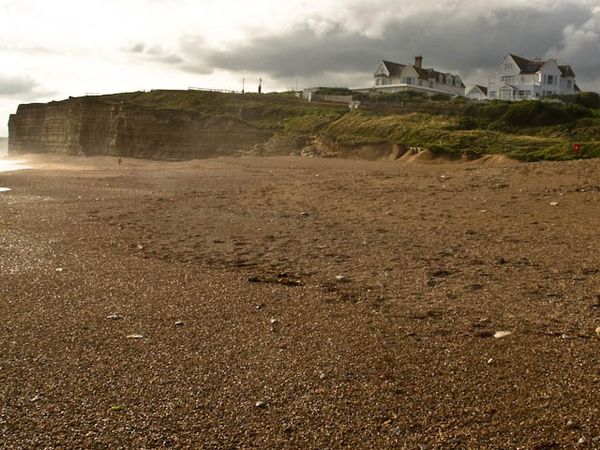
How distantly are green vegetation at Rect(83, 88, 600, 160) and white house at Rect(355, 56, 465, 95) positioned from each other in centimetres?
1228

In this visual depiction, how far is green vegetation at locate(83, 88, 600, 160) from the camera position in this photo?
93.0ft

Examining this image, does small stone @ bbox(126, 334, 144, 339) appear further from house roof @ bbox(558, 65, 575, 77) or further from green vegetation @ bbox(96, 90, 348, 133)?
house roof @ bbox(558, 65, 575, 77)

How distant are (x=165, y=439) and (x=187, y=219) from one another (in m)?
10.3

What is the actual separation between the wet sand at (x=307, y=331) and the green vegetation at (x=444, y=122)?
16174 millimetres

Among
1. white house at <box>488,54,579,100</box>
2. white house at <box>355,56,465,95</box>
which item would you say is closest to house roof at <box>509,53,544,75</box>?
white house at <box>488,54,579,100</box>

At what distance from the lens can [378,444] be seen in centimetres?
399

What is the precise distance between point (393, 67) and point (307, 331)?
214ft

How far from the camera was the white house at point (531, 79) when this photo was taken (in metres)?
55.8

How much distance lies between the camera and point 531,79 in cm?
5628

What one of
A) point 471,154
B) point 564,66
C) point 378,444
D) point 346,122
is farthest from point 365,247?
point 564,66

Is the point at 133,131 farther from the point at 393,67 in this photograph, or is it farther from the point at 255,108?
the point at 393,67

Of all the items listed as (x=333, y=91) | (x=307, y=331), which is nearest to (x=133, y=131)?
(x=333, y=91)

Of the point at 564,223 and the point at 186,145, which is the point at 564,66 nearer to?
the point at 186,145

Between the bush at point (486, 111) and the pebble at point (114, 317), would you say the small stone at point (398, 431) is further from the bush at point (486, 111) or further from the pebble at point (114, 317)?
the bush at point (486, 111)
